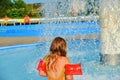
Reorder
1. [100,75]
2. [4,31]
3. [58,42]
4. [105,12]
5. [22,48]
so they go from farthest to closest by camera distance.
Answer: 1. [4,31]
2. [22,48]
3. [105,12]
4. [100,75]
5. [58,42]

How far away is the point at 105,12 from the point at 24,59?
9.71 ft

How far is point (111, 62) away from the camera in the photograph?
27.3 ft

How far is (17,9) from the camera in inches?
1449

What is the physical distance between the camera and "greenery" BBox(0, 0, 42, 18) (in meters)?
36.2

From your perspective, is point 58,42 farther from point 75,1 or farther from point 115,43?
point 75,1

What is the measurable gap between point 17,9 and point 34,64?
93.1ft

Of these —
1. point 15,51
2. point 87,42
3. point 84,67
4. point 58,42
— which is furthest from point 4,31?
point 58,42

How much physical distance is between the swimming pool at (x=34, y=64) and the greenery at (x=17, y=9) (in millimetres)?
22440

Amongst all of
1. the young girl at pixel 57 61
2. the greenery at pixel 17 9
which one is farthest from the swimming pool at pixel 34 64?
the greenery at pixel 17 9

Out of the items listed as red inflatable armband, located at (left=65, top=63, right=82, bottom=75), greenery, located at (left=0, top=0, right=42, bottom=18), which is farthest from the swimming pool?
greenery, located at (left=0, top=0, right=42, bottom=18)

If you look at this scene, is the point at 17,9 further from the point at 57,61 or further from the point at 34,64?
the point at 57,61

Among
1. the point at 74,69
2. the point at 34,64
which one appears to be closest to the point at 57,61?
the point at 74,69

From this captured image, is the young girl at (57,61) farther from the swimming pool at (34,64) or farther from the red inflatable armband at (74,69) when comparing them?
the swimming pool at (34,64)

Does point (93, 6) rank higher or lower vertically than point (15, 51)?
higher
